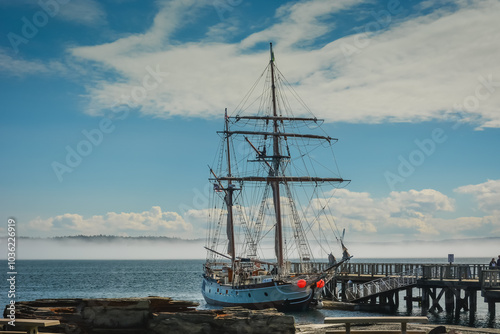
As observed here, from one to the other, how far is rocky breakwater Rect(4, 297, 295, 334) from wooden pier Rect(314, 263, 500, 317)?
25582 mm

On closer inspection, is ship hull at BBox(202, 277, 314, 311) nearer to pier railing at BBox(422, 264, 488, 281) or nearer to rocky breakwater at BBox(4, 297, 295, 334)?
pier railing at BBox(422, 264, 488, 281)

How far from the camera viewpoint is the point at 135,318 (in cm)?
1465

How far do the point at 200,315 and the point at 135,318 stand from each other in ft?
5.57

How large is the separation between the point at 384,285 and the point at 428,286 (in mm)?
3940

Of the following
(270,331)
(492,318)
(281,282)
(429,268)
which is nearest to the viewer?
(270,331)

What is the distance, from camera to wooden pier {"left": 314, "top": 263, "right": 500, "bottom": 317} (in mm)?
36094

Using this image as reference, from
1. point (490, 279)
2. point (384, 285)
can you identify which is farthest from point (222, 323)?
point (384, 285)

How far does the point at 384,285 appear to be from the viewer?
44906 mm

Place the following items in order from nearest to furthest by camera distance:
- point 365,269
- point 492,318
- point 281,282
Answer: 1. point 492,318
2. point 281,282
3. point 365,269

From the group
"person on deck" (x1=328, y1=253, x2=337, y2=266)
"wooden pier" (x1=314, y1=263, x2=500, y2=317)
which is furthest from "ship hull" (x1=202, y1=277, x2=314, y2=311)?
"wooden pier" (x1=314, y1=263, x2=500, y2=317)

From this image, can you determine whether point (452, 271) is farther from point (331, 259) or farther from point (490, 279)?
point (331, 259)

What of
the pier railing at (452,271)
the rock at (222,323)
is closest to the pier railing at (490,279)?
the pier railing at (452,271)

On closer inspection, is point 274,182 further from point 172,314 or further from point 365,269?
point 172,314

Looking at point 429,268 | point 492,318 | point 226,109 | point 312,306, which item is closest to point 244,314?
point 492,318
